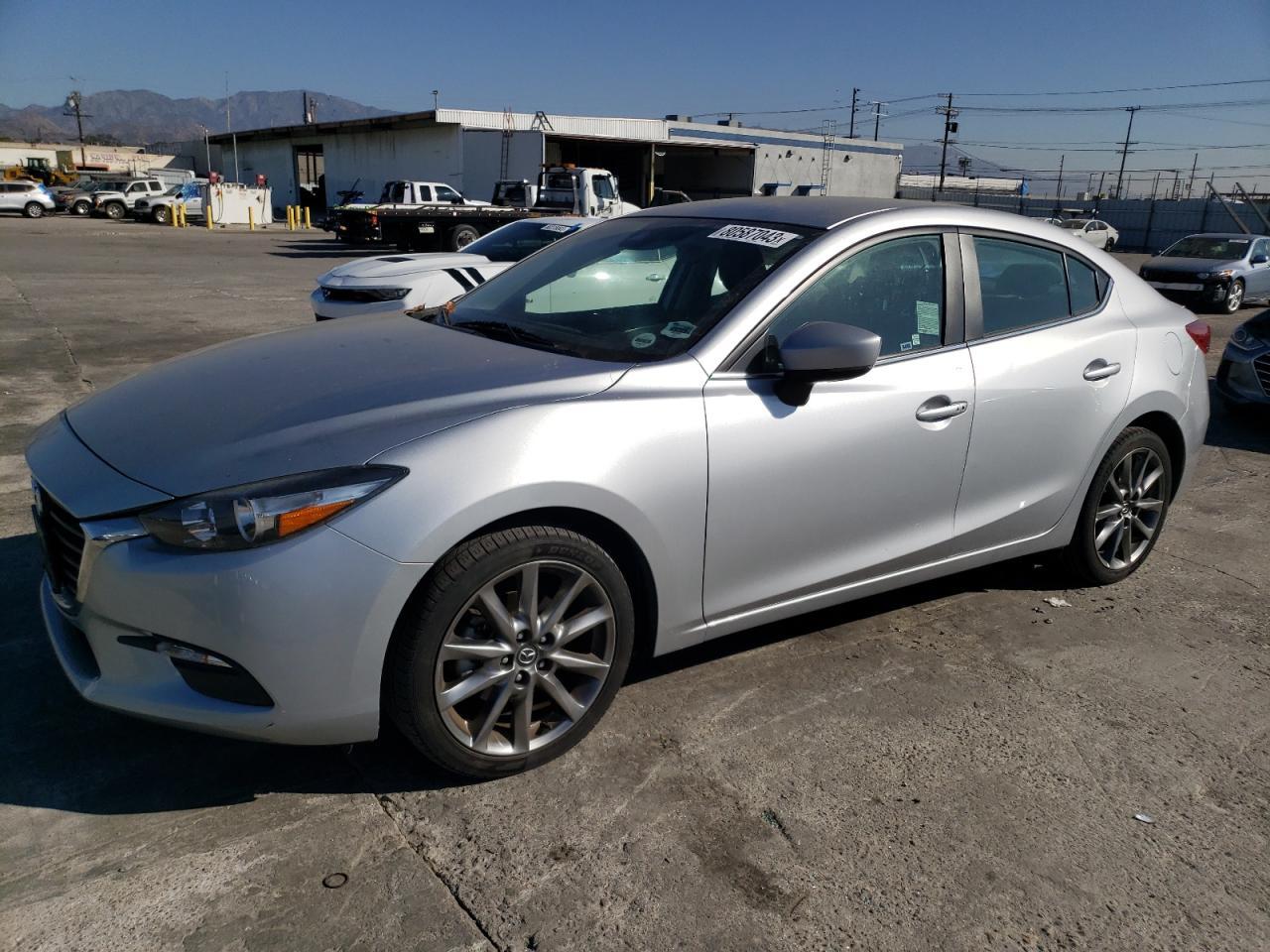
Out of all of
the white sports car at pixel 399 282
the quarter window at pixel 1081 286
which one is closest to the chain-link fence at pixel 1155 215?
the white sports car at pixel 399 282

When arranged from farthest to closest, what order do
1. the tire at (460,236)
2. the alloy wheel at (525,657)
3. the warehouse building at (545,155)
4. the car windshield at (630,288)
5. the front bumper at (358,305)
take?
1. the warehouse building at (545,155)
2. the tire at (460,236)
3. the front bumper at (358,305)
4. the car windshield at (630,288)
5. the alloy wheel at (525,657)

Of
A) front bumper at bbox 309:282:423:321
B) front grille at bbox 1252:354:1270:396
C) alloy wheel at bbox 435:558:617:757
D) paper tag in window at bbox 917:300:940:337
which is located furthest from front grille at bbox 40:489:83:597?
front grille at bbox 1252:354:1270:396

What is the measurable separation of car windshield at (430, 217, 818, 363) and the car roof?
64 mm

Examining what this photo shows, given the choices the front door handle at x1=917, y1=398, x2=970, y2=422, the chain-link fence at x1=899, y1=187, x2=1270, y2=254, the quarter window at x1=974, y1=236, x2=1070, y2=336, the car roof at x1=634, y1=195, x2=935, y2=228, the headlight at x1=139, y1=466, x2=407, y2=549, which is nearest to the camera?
the headlight at x1=139, y1=466, x2=407, y2=549

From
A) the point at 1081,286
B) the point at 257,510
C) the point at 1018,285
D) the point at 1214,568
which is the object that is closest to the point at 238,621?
the point at 257,510

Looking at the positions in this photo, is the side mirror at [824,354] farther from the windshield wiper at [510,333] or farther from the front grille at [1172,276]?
the front grille at [1172,276]

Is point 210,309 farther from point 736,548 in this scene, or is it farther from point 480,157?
point 480,157

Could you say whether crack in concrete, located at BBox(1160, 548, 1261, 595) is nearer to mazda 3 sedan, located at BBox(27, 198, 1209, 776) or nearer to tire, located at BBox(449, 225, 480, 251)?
mazda 3 sedan, located at BBox(27, 198, 1209, 776)

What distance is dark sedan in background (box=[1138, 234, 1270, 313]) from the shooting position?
1766 cm

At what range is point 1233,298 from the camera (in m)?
18.0

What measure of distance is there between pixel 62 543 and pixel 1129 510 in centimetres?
420

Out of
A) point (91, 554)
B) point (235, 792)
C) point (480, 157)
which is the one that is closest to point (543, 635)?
point (235, 792)

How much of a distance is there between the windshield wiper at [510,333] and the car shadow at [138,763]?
4.43 ft

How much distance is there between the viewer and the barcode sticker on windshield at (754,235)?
3477mm
